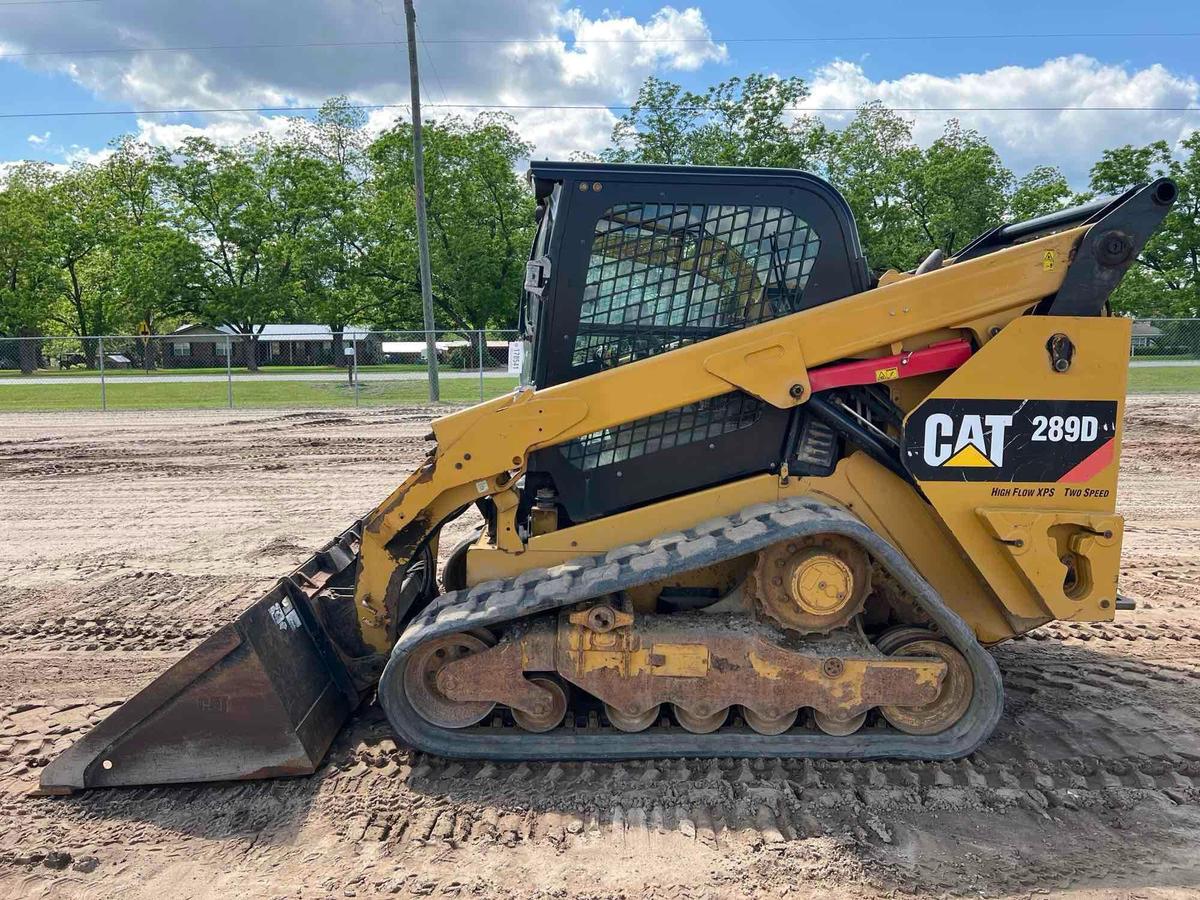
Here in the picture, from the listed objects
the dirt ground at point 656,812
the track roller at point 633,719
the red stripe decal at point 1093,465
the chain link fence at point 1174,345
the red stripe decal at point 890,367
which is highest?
the chain link fence at point 1174,345

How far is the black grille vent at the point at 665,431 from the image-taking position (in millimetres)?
3750

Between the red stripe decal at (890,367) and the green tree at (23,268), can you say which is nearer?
the red stripe decal at (890,367)

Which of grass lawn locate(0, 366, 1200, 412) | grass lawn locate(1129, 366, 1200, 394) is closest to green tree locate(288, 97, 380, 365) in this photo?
grass lawn locate(0, 366, 1200, 412)

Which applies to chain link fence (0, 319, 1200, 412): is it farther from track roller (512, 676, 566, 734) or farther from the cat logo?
the cat logo

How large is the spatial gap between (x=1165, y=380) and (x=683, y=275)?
25066 millimetres

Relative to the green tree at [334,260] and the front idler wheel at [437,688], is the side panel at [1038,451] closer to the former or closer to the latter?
the front idler wheel at [437,688]

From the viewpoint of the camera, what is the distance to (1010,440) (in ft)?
11.4

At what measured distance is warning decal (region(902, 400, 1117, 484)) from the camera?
3.46 metres

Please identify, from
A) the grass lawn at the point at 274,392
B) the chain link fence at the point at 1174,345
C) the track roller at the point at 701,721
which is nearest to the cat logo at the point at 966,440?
the track roller at the point at 701,721

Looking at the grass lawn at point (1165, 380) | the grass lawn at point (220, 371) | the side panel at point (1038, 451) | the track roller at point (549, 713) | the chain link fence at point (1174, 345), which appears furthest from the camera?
the grass lawn at point (220, 371)

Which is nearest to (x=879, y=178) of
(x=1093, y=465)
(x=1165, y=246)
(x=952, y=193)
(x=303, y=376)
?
(x=952, y=193)

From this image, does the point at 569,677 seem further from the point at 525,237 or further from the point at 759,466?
the point at 525,237

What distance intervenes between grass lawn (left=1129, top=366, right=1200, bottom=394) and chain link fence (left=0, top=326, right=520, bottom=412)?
16519 millimetres

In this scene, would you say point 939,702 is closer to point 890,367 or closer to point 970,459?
point 970,459
